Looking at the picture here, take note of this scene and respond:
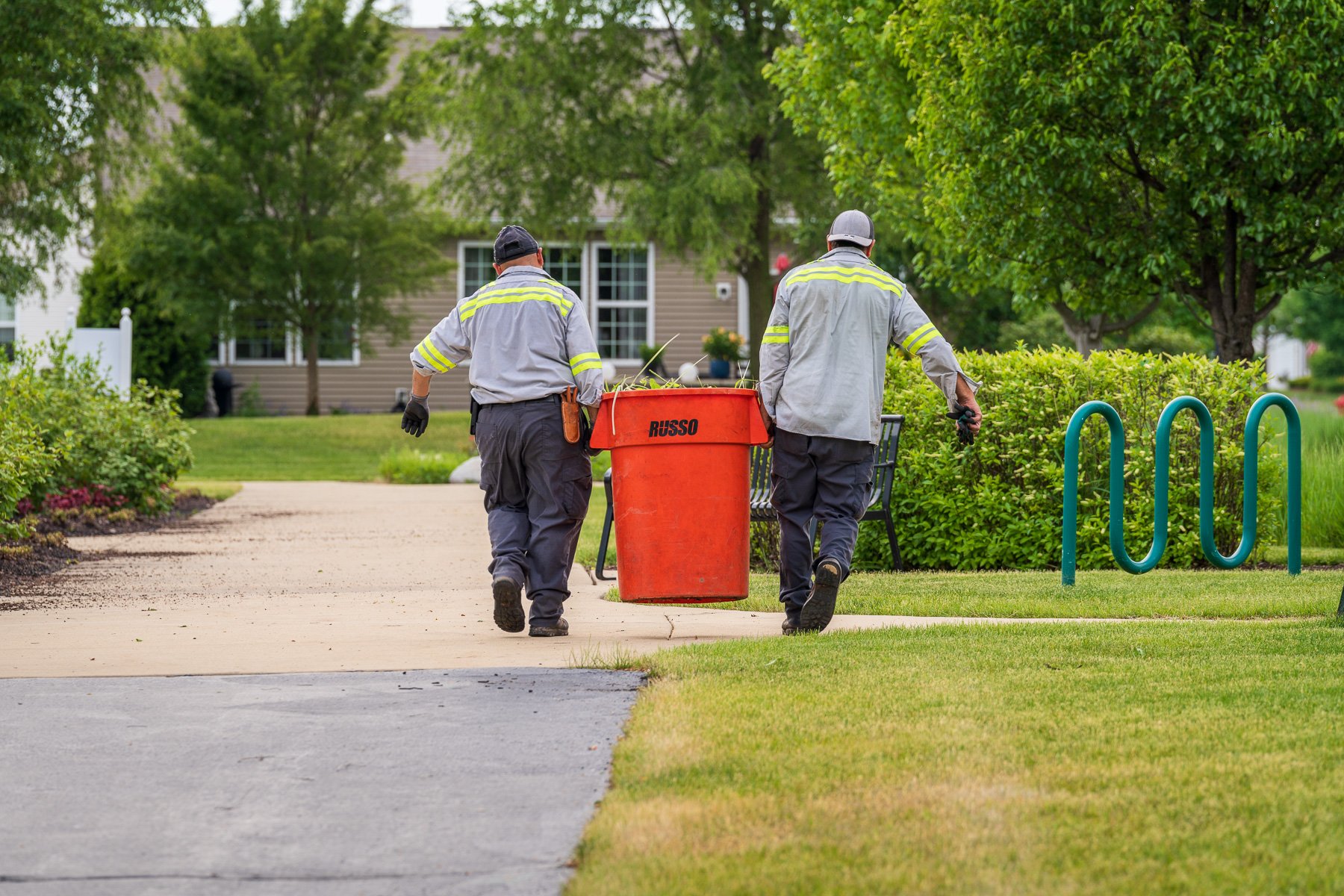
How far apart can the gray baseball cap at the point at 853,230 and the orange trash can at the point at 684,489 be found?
2.65ft

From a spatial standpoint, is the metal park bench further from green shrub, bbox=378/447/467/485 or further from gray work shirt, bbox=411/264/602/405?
green shrub, bbox=378/447/467/485

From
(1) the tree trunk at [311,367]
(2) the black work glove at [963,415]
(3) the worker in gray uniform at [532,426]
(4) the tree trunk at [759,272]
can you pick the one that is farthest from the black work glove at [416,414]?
(1) the tree trunk at [311,367]

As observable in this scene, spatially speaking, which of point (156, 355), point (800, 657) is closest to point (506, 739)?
point (800, 657)

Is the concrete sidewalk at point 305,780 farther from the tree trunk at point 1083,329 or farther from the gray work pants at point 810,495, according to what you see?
the tree trunk at point 1083,329

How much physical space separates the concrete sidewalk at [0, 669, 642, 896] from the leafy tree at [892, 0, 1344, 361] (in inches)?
315

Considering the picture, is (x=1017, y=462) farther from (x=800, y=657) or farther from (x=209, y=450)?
(x=209, y=450)

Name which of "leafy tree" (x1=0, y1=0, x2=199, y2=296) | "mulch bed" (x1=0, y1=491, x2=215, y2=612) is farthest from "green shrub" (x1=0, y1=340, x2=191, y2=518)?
"leafy tree" (x1=0, y1=0, x2=199, y2=296)

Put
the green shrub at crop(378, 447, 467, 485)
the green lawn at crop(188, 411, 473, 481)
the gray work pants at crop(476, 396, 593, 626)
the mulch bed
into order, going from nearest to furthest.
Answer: the gray work pants at crop(476, 396, 593, 626) → the mulch bed → the green shrub at crop(378, 447, 467, 485) → the green lawn at crop(188, 411, 473, 481)

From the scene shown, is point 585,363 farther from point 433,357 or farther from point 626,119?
point 626,119

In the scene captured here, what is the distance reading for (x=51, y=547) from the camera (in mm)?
10820

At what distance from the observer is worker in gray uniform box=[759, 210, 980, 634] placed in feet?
22.3

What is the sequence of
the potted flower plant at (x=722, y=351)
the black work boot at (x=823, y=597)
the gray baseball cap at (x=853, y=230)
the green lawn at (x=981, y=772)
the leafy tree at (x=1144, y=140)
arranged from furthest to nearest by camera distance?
the potted flower plant at (x=722, y=351) → the leafy tree at (x=1144, y=140) → the gray baseball cap at (x=853, y=230) → the black work boot at (x=823, y=597) → the green lawn at (x=981, y=772)

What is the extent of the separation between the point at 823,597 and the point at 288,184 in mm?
22744

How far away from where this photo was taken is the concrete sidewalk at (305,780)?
11.4 ft
